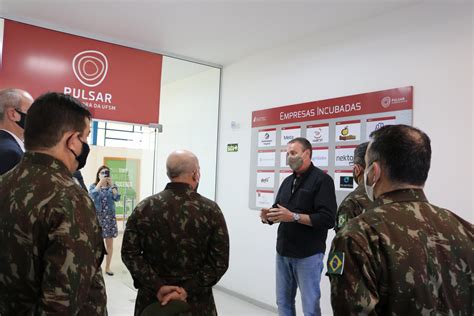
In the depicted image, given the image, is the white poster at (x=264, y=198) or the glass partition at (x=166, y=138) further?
the glass partition at (x=166, y=138)

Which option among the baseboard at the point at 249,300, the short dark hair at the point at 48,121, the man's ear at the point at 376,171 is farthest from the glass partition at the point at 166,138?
the man's ear at the point at 376,171

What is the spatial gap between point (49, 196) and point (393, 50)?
3.17 metres

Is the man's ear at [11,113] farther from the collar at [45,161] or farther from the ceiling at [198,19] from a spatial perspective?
the ceiling at [198,19]

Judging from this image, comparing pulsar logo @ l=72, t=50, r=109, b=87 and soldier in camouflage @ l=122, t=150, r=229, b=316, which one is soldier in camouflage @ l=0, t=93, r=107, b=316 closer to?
soldier in camouflage @ l=122, t=150, r=229, b=316

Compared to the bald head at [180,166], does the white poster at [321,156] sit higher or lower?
higher

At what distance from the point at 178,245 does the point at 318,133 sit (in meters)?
2.44

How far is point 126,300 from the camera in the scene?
14.9 ft

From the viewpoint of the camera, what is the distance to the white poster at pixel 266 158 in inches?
179

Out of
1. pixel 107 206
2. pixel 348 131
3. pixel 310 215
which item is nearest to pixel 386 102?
pixel 348 131

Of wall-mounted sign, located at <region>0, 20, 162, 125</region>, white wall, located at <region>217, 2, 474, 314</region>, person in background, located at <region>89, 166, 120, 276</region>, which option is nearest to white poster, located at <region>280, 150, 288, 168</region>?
white wall, located at <region>217, 2, 474, 314</region>

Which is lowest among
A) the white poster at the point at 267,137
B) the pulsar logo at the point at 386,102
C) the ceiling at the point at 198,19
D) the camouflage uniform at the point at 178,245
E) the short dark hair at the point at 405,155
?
the camouflage uniform at the point at 178,245

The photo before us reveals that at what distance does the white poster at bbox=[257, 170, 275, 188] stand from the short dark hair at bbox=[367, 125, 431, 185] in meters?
3.26

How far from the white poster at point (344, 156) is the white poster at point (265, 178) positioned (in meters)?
0.91

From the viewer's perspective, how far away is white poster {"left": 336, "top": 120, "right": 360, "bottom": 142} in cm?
369
